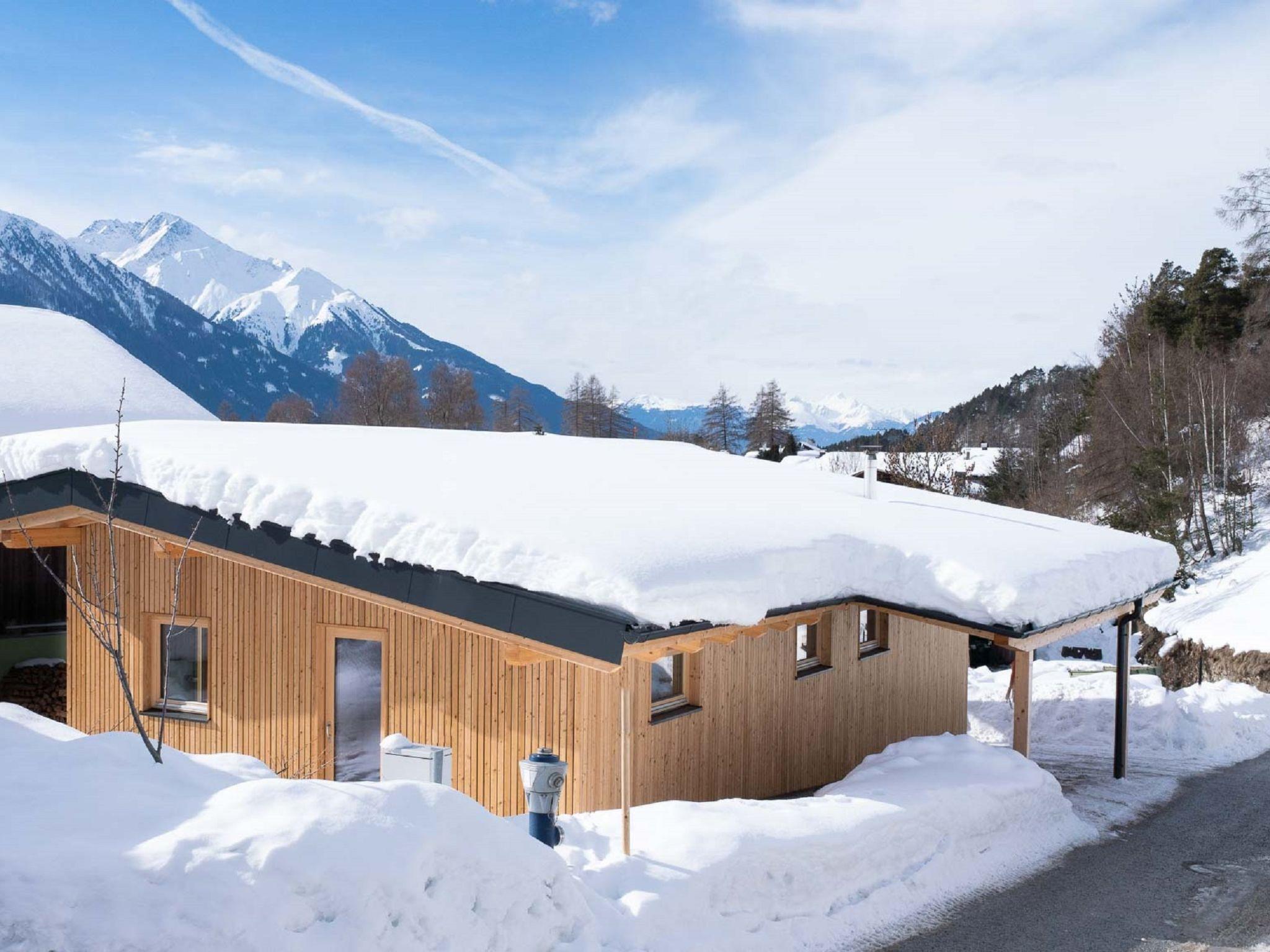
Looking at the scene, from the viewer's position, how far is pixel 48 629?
40.6 ft

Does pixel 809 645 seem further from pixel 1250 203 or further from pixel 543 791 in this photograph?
pixel 1250 203

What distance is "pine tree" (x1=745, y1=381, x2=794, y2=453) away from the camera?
64.3 m

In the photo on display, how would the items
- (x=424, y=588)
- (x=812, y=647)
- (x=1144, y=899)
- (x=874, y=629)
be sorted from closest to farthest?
(x=424, y=588) → (x=1144, y=899) → (x=812, y=647) → (x=874, y=629)

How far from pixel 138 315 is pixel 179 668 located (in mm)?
188704

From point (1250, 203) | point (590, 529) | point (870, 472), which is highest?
point (1250, 203)

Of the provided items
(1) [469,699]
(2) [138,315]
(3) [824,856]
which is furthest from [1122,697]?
(2) [138,315]

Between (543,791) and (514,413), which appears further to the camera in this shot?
(514,413)

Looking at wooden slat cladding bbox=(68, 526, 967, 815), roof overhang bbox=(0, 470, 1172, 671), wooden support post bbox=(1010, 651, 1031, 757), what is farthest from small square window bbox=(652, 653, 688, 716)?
wooden support post bbox=(1010, 651, 1031, 757)

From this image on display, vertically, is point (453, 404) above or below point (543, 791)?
above

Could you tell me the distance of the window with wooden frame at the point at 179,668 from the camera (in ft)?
28.3

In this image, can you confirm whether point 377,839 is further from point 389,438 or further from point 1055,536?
point 1055,536

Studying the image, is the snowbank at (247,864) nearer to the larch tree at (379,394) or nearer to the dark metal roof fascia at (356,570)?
the dark metal roof fascia at (356,570)

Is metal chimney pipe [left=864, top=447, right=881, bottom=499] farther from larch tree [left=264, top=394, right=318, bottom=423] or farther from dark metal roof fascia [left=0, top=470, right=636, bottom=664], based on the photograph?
larch tree [left=264, top=394, right=318, bottom=423]

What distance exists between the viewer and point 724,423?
69.8m
